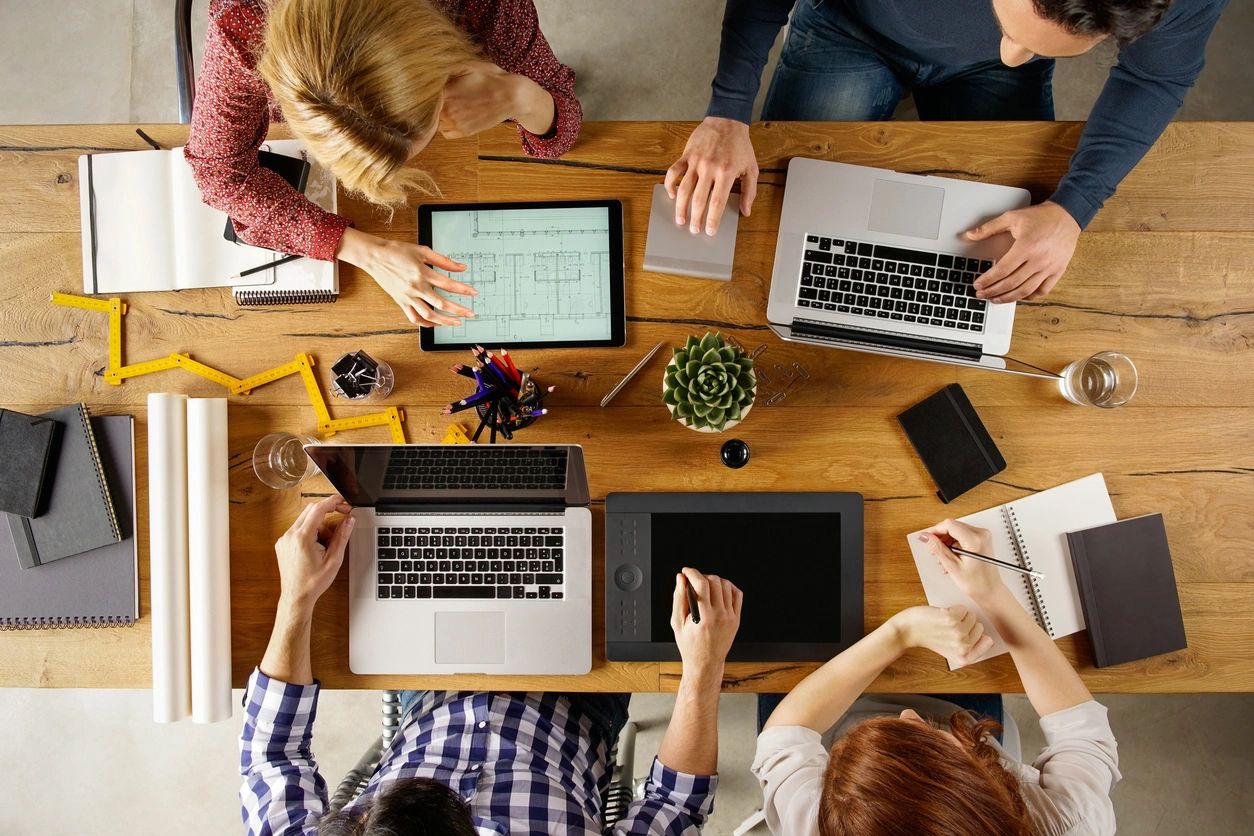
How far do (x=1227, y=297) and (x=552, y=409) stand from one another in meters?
1.25

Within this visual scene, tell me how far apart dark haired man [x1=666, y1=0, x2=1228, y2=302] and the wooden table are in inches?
3.2

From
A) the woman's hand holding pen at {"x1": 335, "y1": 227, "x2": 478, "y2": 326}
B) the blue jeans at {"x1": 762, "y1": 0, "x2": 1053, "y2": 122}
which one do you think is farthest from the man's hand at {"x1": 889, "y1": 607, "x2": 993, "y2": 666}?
the blue jeans at {"x1": 762, "y1": 0, "x2": 1053, "y2": 122}

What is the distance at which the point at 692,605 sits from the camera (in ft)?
4.07

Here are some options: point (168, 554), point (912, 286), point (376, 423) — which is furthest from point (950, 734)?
point (168, 554)

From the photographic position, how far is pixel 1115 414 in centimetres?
131

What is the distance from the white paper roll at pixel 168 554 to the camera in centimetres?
128

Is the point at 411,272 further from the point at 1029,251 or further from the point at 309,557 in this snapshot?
the point at 1029,251

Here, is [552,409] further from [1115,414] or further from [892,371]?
[1115,414]

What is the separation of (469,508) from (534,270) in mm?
448

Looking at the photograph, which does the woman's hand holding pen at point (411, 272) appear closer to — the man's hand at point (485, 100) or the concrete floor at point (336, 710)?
the man's hand at point (485, 100)

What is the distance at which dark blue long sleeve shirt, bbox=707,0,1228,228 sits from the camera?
3.92 ft

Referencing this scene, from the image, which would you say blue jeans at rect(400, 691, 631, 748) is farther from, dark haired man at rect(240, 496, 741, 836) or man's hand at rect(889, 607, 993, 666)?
man's hand at rect(889, 607, 993, 666)

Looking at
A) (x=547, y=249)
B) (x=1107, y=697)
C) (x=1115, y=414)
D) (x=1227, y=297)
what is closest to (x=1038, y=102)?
(x=1227, y=297)

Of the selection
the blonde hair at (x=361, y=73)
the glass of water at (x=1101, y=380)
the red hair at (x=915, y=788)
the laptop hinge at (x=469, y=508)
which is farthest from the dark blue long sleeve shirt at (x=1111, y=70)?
the red hair at (x=915, y=788)
